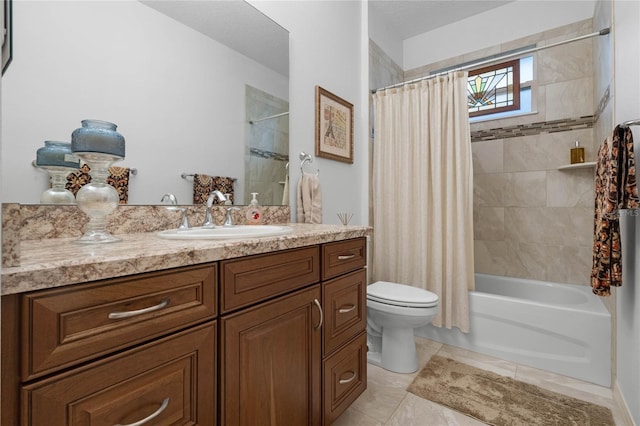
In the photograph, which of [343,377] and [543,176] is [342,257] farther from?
[543,176]

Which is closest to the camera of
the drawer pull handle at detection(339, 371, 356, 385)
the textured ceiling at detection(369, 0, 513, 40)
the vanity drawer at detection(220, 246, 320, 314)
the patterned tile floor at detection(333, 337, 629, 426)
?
the vanity drawer at detection(220, 246, 320, 314)

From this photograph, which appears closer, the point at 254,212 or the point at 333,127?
the point at 254,212

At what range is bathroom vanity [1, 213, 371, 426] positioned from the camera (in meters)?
0.53

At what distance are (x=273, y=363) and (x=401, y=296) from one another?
1121 millimetres

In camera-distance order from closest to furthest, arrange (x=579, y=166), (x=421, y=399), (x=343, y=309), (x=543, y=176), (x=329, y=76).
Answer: (x=343, y=309)
(x=421, y=399)
(x=329, y=76)
(x=579, y=166)
(x=543, y=176)

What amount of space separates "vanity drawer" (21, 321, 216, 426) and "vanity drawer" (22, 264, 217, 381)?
30 mm

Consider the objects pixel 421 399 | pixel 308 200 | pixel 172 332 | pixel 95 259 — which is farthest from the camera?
pixel 308 200

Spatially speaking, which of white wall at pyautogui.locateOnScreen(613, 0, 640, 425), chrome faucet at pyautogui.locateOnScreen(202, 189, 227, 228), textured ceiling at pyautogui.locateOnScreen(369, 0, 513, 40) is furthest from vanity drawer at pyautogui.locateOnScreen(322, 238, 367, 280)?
textured ceiling at pyautogui.locateOnScreen(369, 0, 513, 40)

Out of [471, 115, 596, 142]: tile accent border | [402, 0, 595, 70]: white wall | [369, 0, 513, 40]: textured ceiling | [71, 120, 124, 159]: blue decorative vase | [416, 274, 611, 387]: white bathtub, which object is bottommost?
[416, 274, 611, 387]: white bathtub

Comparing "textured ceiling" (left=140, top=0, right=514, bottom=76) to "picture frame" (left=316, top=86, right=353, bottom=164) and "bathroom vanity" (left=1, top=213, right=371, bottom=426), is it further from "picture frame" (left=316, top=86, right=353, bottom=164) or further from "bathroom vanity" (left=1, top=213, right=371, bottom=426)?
"bathroom vanity" (left=1, top=213, right=371, bottom=426)

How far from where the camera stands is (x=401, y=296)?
1.88 metres

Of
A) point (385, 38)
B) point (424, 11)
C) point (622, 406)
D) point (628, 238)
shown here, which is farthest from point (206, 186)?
point (424, 11)

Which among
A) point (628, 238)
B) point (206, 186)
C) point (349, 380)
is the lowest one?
point (349, 380)

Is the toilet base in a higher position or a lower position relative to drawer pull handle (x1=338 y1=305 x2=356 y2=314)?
lower
